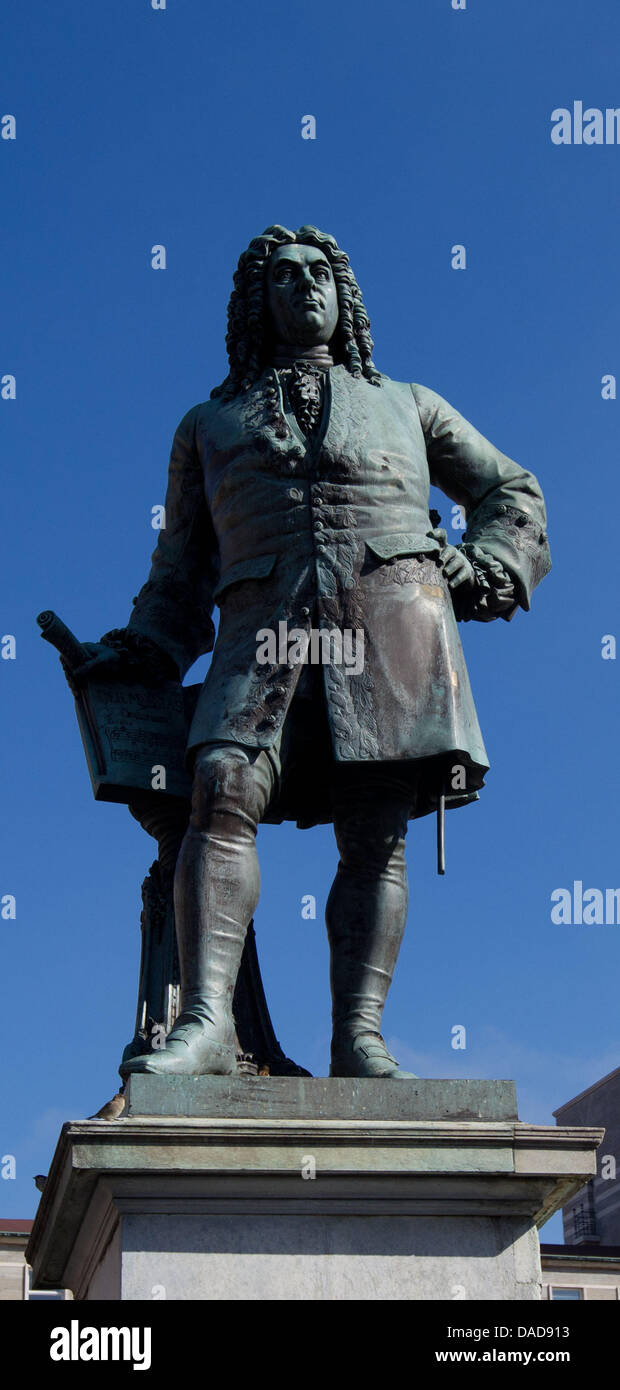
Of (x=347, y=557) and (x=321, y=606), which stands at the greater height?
(x=347, y=557)

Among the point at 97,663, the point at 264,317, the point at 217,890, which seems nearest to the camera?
the point at 217,890

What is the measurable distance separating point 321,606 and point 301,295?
4.88 ft

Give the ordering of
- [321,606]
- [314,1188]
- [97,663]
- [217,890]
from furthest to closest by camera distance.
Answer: [97,663], [321,606], [217,890], [314,1188]

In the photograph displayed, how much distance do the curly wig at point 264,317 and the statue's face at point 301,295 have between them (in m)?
0.05

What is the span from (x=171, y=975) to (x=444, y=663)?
1.79m

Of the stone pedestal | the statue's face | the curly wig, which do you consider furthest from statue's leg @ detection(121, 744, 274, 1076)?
the statue's face

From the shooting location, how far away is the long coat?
8.14 m

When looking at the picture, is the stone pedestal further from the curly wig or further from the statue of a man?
the curly wig

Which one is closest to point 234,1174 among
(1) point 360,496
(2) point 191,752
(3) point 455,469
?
(2) point 191,752

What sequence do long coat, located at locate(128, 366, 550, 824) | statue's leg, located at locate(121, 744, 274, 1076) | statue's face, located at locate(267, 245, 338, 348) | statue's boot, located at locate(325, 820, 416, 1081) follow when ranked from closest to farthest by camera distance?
statue's leg, located at locate(121, 744, 274, 1076)
statue's boot, located at locate(325, 820, 416, 1081)
long coat, located at locate(128, 366, 550, 824)
statue's face, located at locate(267, 245, 338, 348)

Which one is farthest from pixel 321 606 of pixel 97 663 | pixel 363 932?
pixel 363 932

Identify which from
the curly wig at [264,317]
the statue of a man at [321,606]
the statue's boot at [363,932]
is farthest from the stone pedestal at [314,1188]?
the curly wig at [264,317]

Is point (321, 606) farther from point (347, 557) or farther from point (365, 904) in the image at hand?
point (365, 904)

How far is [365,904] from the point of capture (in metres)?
8.16
